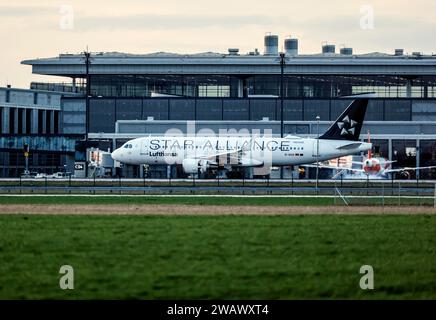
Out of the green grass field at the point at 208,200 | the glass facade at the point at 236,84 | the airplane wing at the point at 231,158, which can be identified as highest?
the glass facade at the point at 236,84

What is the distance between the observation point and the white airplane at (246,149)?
354ft

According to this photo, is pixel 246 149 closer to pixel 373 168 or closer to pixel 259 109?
pixel 373 168

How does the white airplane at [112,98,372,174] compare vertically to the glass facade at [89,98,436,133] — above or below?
below

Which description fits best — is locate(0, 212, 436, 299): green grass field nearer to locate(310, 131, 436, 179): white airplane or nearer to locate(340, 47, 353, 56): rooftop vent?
locate(310, 131, 436, 179): white airplane

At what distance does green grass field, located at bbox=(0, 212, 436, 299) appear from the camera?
24875 mm

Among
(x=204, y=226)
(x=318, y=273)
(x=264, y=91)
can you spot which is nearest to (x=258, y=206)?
(x=204, y=226)

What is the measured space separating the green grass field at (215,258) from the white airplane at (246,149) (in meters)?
65.8

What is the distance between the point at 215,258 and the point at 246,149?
259 feet

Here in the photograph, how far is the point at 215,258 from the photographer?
2947 centimetres

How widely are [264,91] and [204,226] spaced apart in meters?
114

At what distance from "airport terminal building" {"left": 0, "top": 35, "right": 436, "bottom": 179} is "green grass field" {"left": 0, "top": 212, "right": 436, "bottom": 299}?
7693 cm

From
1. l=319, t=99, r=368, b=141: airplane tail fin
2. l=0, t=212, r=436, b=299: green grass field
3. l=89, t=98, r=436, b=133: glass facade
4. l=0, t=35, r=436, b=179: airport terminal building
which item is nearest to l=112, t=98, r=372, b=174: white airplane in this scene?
l=319, t=99, r=368, b=141: airplane tail fin

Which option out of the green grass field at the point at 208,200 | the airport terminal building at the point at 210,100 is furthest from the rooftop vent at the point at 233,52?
the green grass field at the point at 208,200

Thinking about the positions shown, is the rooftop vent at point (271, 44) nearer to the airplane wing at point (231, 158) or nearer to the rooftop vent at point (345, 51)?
the rooftop vent at point (345, 51)
